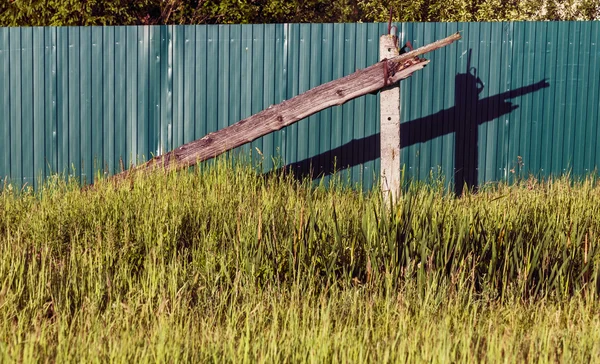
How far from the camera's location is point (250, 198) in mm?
6891

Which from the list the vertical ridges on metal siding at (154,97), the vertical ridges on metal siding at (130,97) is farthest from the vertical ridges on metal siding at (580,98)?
the vertical ridges on metal siding at (130,97)

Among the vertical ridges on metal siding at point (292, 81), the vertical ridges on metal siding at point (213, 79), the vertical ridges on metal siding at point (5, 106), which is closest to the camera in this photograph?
the vertical ridges on metal siding at point (292, 81)

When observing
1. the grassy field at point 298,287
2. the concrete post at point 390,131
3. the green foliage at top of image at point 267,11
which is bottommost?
the grassy field at point 298,287

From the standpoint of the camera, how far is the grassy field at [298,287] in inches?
150

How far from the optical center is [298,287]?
4617 mm

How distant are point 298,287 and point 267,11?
305 inches

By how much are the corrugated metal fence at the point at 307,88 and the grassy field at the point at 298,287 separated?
2.89m

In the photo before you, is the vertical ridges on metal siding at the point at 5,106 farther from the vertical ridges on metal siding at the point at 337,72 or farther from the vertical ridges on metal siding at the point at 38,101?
the vertical ridges on metal siding at the point at 337,72

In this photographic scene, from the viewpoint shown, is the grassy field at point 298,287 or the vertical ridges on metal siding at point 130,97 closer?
the grassy field at point 298,287

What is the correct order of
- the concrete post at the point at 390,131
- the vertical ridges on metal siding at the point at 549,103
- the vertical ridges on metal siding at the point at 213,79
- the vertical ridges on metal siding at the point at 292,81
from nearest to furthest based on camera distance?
the concrete post at the point at 390,131, the vertical ridges on metal siding at the point at 549,103, the vertical ridges on metal siding at the point at 292,81, the vertical ridges on metal siding at the point at 213,79

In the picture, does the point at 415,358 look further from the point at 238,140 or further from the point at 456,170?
the point at 456,170

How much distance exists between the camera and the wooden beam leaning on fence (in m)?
7.80

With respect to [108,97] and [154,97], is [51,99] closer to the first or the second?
[108,97]

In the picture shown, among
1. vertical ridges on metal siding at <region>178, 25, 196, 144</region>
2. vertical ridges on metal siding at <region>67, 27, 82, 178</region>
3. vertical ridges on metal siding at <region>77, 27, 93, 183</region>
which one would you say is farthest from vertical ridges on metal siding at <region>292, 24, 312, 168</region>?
vertical ridges on metal siding at <region>67, 27, 82, 178</region>
